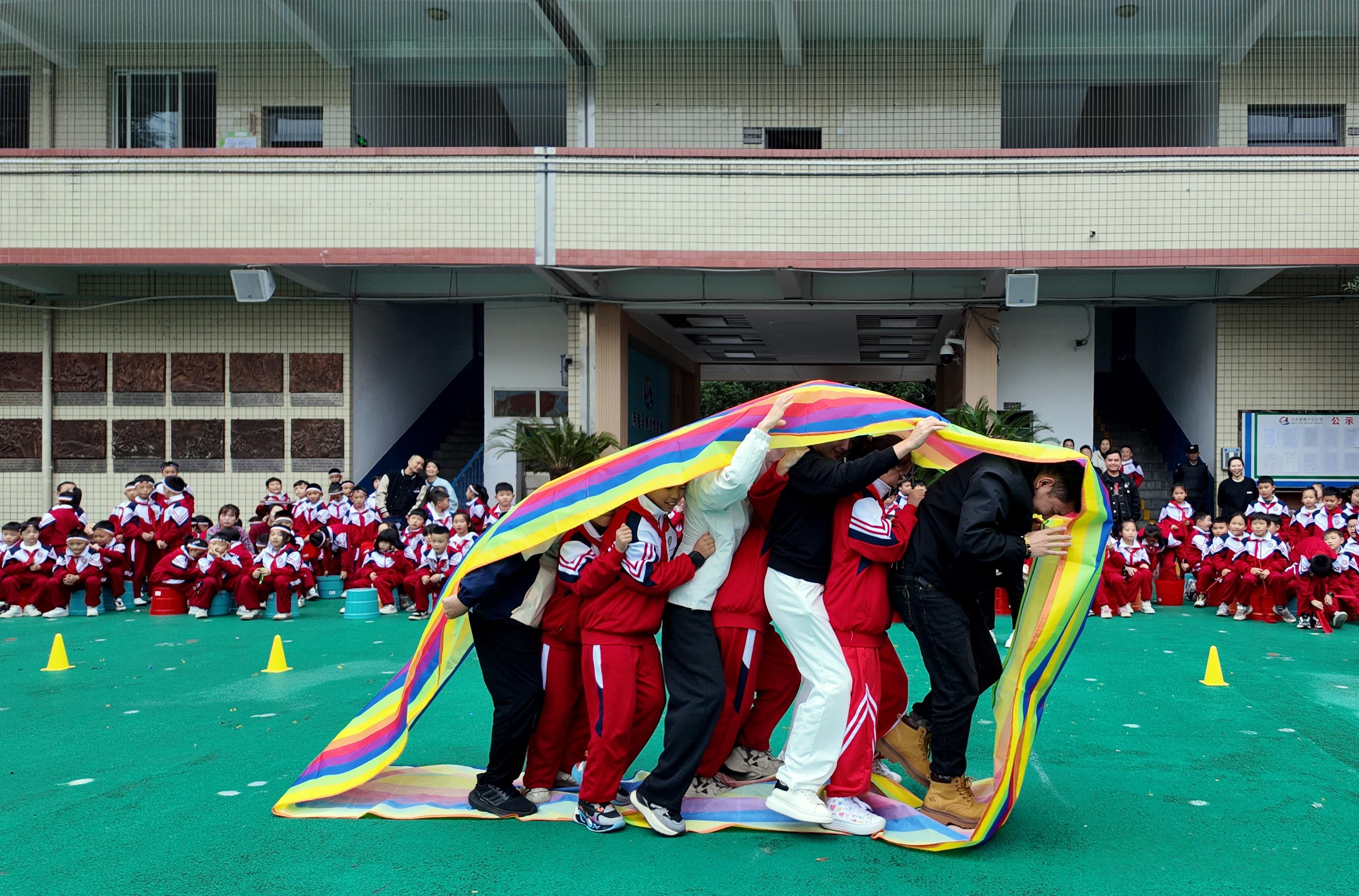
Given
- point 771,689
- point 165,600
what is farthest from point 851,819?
point 165,600

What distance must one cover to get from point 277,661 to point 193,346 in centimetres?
918

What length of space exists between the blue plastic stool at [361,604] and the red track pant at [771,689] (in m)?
6.84

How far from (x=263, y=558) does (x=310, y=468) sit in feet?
15.1

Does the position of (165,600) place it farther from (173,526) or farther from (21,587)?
(21,587)

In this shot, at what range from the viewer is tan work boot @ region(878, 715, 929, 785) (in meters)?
4.91

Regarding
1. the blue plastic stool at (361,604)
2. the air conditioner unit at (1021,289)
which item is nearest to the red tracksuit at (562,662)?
the blue plastic stool at (361,604)

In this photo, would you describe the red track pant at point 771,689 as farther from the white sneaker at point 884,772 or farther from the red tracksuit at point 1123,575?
the red tracksuit at point 1123,575

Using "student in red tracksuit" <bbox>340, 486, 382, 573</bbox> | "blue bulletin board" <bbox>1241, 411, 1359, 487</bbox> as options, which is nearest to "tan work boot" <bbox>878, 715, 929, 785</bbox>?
"student in red tracksuit" <bbox>340, 486, 382, 573</bbox>

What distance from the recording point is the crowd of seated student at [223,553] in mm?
11195

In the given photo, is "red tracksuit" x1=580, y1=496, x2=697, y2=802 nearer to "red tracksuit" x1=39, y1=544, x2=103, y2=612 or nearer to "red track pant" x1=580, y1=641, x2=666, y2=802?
"red track pant" x1=580, y1=641, x2=666, y2=802

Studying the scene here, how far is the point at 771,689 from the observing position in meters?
5.05

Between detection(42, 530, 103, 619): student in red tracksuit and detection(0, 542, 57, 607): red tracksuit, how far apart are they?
0.38ft

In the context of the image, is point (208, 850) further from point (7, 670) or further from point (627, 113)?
point (627, 113)

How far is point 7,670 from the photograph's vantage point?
8.12m
